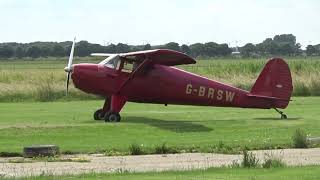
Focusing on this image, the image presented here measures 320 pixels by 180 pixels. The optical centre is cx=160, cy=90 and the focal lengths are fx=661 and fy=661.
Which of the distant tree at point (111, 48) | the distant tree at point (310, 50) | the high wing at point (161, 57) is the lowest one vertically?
the high wing at point (161, 57)

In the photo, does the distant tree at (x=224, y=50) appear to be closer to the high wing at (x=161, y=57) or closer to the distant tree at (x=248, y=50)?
the distant tree at (x=248, y=50)

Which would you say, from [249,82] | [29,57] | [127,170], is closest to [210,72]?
[249,82]

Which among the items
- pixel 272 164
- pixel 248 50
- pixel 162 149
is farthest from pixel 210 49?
pixel 272 164

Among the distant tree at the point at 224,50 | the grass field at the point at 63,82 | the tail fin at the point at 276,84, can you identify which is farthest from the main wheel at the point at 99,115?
the distant tree at the point at 224,50

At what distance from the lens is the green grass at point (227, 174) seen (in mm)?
11828

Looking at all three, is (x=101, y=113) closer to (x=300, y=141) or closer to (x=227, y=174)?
(x=300, y=141)

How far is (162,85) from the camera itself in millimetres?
26328

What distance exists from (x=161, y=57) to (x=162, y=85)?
5.18 ft

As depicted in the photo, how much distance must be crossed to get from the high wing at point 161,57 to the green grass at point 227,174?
11677 mm

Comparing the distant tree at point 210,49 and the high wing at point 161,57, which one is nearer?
the high wing at point 161,57

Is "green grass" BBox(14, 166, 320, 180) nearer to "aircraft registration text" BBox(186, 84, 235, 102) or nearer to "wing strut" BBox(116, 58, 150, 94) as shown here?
"wing strut" BBox(116, 58, 150, 94)

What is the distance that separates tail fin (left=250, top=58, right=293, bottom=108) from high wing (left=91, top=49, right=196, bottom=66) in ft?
10.5

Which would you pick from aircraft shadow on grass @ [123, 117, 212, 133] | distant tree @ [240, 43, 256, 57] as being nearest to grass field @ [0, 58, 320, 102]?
aircraft shadow on grass @ [123, 117, 212, 133]

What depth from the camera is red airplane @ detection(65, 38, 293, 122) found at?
25.9 metres
